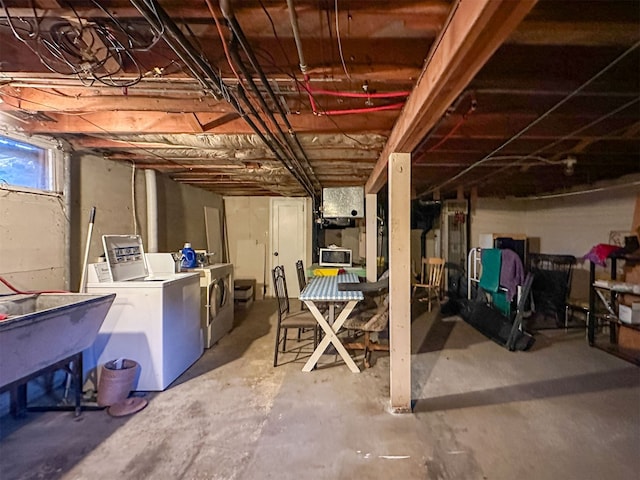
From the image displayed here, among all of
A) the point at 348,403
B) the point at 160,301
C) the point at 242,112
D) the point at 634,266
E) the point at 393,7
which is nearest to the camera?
the point at 393,7

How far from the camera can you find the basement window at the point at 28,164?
2342 mm

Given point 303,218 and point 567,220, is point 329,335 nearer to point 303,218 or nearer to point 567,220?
point 303,218

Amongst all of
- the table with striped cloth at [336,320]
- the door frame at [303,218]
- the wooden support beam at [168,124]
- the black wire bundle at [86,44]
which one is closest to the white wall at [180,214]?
the door frame at [303,218]

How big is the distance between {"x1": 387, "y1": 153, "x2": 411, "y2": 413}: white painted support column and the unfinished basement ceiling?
8.6 inches

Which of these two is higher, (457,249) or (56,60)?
(56,60)

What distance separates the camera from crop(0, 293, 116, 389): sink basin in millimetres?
1652

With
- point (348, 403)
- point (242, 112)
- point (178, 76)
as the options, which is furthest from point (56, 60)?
point (348, 403)

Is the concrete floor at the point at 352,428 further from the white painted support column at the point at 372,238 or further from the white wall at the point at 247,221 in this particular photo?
the white wall at the point at 247,221

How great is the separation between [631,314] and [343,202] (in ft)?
11.7

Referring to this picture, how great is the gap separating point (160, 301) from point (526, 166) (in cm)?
417

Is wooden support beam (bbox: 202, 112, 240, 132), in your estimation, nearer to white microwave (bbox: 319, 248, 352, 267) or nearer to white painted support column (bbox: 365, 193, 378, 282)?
white painted support column (bbox: 365, 193, 378, 282)

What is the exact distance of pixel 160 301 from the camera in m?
2.61

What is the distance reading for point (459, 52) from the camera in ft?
3.68

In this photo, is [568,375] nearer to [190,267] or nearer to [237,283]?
[190,267]
